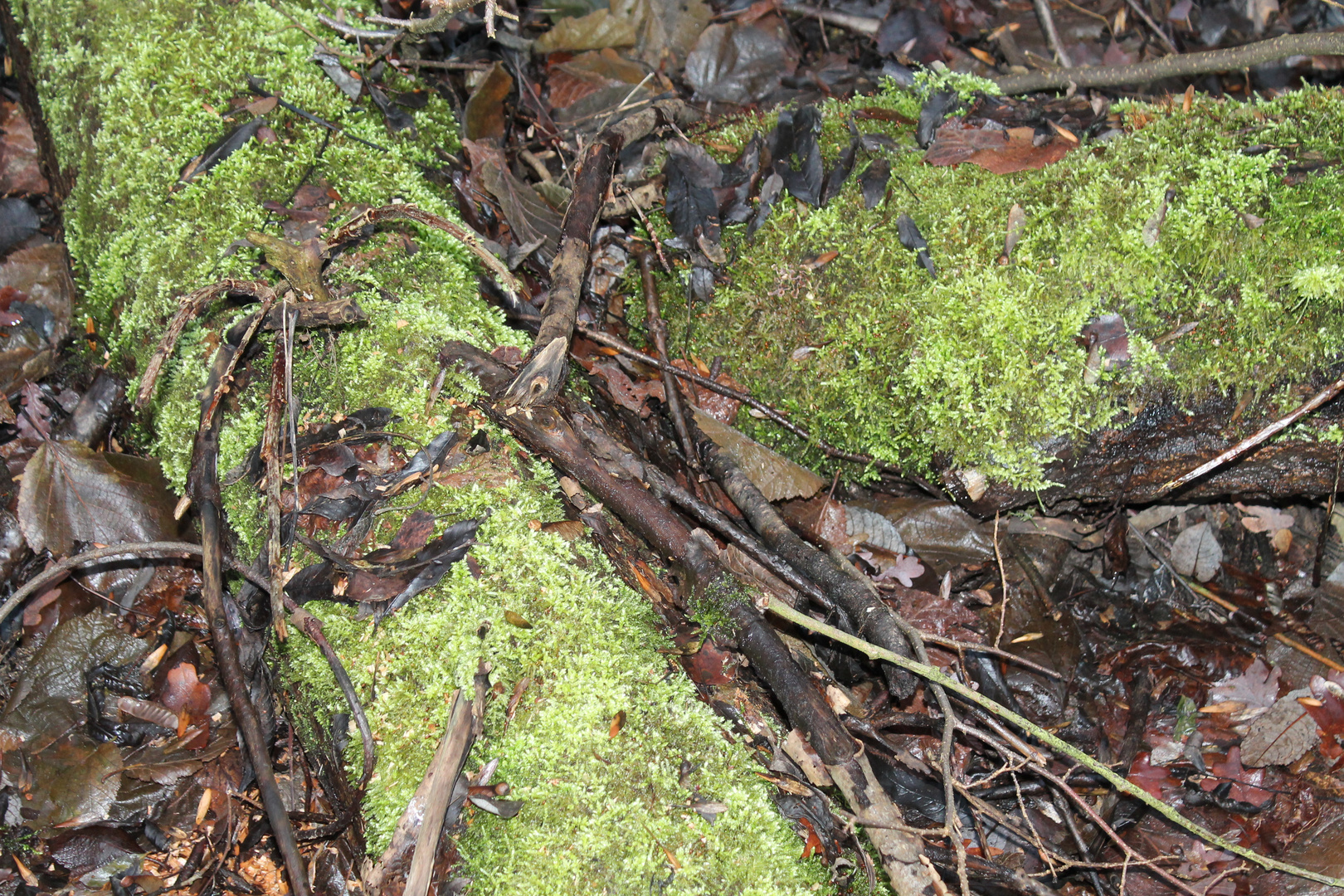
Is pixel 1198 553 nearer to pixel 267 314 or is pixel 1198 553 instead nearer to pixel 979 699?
pixel 979 699

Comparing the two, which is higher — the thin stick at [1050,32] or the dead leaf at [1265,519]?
the thin stick at [1050,32]

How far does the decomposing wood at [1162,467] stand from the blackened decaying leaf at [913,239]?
0.79 meters

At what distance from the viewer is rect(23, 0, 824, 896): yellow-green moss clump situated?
1672mm

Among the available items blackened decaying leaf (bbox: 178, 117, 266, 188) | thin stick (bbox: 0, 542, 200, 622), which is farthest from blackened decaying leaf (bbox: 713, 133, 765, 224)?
thin stick (bbox: 0, 542, 200, 622)

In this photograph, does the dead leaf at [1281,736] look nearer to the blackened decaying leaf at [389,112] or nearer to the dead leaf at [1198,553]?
the dead leaf at [1198,553]

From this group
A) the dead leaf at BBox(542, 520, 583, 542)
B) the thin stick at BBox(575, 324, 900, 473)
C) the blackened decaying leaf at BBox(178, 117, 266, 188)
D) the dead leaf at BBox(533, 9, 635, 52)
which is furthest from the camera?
the dead leaf at BBox(533, 9, 635, 52)

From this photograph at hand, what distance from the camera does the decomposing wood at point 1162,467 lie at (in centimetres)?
274

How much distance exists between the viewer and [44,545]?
8.97 feet

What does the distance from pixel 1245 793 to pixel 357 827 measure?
3.10 meters

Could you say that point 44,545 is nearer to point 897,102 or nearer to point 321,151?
point 321,151

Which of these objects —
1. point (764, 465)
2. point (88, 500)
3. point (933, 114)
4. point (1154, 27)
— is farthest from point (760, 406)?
point (1154, 27)

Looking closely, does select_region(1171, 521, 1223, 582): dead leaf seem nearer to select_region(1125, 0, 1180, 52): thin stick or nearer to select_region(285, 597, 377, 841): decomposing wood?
select_region(1125, 0, 1180, 52): thin stick

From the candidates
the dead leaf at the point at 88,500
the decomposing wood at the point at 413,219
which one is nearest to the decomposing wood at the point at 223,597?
the decomposing wood at the point at 413,219

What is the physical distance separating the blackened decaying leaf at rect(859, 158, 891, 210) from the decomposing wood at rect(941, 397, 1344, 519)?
1119 millimetres
